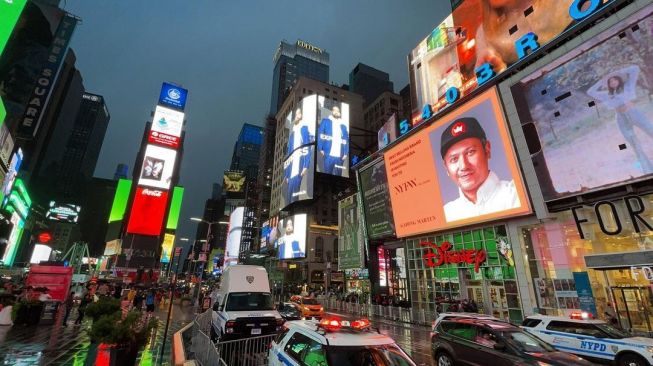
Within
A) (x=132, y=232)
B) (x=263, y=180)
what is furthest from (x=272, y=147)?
(x=132, y=232)

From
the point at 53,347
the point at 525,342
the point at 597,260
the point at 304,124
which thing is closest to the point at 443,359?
the point at 525,342

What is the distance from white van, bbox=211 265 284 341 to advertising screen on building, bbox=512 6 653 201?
1761 cm

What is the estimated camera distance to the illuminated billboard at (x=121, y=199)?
86.3m

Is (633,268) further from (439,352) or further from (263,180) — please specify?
(263,180)

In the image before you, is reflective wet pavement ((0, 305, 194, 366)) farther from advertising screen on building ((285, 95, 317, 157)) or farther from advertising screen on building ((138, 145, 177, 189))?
advertising screen on building ((285, 95, 317, 157))

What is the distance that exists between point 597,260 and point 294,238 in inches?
2249

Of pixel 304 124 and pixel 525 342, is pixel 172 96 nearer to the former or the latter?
pixel 304 124

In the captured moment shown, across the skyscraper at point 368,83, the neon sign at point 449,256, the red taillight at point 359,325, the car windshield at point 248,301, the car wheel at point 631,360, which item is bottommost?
the car wheel at point 631,360

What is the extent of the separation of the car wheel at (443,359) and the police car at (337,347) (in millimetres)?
4432

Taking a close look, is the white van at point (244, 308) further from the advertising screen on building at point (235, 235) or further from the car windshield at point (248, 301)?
the advertising screen on building at point (235, 235)

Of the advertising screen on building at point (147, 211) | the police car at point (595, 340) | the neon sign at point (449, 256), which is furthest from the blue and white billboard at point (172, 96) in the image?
the police car at point (595, 340)

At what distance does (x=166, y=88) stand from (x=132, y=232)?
1004 inches

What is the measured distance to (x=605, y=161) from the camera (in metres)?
16.8

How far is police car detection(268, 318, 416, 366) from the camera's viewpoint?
5566 millimetres
